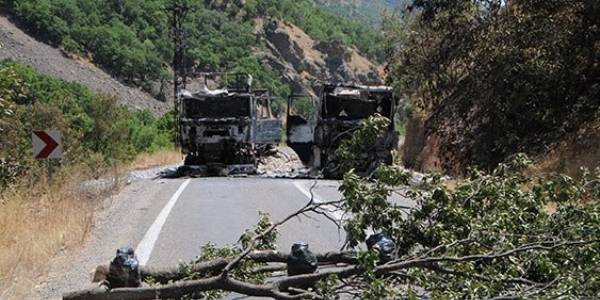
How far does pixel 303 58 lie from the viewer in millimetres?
121438

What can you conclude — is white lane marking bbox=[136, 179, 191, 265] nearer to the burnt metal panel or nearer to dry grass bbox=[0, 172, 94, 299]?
dry grass bbox=[0, 172, 94, 299]

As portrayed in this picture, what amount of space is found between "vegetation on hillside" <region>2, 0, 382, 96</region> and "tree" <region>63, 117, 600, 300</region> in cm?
7009

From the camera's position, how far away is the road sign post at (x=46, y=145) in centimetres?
1198

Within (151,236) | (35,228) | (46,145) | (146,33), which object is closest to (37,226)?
(35,228)

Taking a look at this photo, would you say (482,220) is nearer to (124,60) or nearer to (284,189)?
(284,189)

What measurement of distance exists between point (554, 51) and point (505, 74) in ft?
4.49

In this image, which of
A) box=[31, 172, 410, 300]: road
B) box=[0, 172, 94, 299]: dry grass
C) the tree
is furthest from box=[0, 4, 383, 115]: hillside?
the tree

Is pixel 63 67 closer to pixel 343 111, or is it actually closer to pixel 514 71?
pixel 343 111

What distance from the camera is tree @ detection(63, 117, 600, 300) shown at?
177 inches

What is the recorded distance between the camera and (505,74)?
18.2 m

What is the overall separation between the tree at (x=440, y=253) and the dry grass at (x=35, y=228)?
233 centimetres

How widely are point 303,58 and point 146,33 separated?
28.5 m

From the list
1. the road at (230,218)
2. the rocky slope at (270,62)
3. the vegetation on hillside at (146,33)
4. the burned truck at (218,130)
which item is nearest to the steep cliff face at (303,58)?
the rocky slope at (270,62)

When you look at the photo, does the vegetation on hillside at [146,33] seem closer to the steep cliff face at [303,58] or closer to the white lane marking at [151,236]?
the steep cliff face at [303,58]
